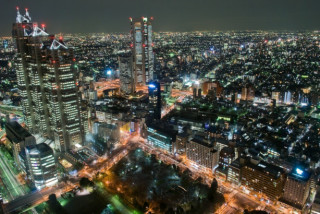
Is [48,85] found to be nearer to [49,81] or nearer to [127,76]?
[49,81]

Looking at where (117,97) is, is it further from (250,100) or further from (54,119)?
(250,100)

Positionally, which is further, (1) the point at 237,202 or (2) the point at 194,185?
(2) the point at 194,185

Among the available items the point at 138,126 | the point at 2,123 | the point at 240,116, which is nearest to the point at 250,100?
the point at 240,116

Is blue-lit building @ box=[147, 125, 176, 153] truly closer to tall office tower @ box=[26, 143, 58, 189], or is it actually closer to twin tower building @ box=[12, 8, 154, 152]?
twin tower building @ box=[12, 8, 154, 152]

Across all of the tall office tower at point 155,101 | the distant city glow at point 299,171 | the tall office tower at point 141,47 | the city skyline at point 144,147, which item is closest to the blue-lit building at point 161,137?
the city skyline at point 144,147

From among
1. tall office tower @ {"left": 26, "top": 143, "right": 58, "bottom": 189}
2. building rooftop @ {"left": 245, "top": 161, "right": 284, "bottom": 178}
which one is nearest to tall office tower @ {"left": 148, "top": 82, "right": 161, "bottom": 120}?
tall office tower @ {"left": 26, "top": 143, "right": 58, "bottom": 189}

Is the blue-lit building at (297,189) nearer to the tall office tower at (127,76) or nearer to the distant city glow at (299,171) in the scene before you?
the distant city glow at (299,171)
